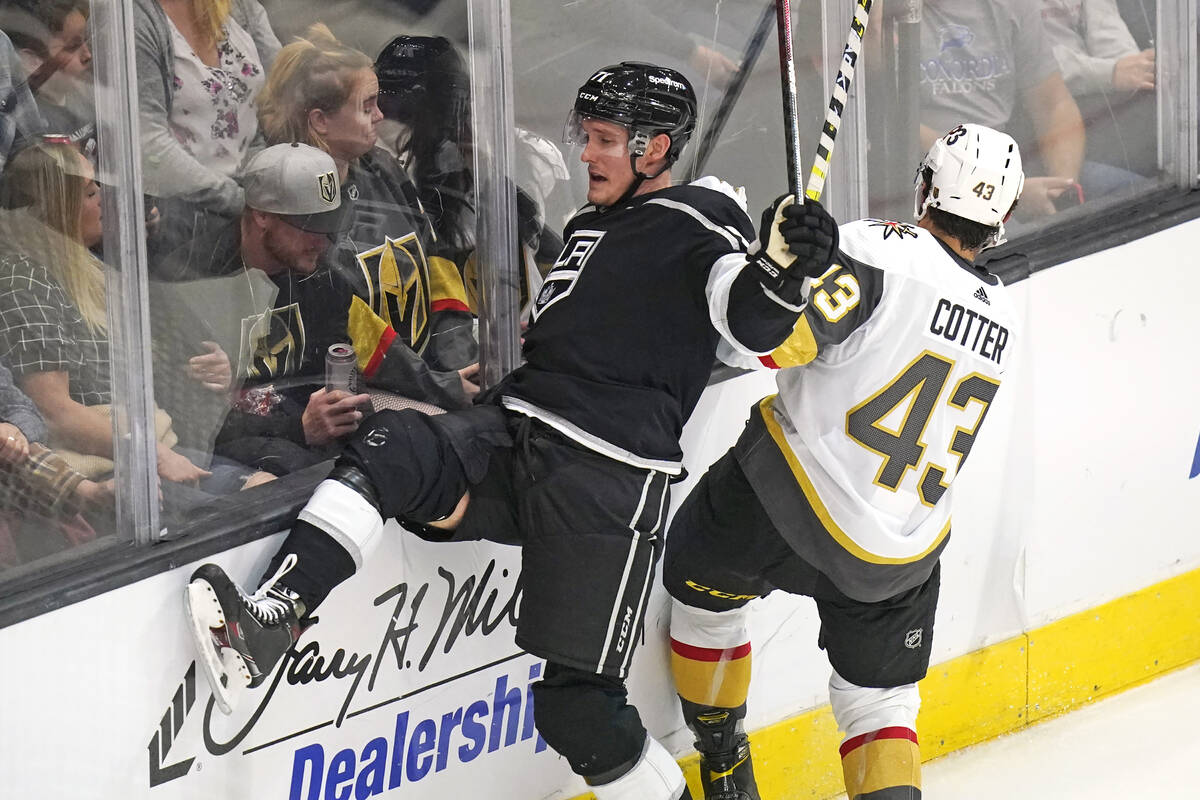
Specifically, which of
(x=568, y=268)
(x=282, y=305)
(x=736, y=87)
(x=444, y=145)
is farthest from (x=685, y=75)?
(x=282, y=305)

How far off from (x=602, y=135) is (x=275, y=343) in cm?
58

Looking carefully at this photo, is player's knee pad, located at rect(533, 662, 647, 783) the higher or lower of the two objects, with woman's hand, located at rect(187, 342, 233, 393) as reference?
lower

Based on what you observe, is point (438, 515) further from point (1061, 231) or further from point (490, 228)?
point (1061, 231)

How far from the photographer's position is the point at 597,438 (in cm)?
217

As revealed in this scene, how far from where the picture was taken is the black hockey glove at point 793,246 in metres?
1.89

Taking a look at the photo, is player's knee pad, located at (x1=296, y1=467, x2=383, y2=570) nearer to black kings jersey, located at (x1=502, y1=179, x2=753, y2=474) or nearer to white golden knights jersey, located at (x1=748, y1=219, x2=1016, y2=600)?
black kings jersey, located at (x1=502, y1=179, x2=753, y2=474)

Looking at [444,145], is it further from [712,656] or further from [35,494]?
[712,656]

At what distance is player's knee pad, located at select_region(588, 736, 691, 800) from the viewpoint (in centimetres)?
224

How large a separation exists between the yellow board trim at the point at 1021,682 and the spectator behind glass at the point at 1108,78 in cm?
99

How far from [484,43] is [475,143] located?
6.3 inches

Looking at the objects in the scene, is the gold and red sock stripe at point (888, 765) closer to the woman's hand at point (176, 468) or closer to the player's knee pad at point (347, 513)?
the player's knee pad at point (347, 513)

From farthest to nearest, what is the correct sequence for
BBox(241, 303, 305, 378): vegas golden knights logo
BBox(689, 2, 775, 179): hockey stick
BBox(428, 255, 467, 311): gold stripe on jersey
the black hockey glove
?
1. BBox(689, 2, 775, 179): hockey stick
2. BBox(428, 255, 467, 311): gold stripe on jersey
3. BBox(241, 303, 305, 378): vegas golden knights logo
4. the black hockey glove

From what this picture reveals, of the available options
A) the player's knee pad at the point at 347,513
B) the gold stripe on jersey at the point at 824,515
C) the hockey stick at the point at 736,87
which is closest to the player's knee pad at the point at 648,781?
the gold stripe on jersey at the point at 824,515

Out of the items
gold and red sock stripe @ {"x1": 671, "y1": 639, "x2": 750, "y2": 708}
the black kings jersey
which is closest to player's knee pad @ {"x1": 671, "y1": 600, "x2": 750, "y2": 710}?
gold and red sock stripe @ {"x1": 671, "y1": 639, "x2": 750, "y2": 708}
